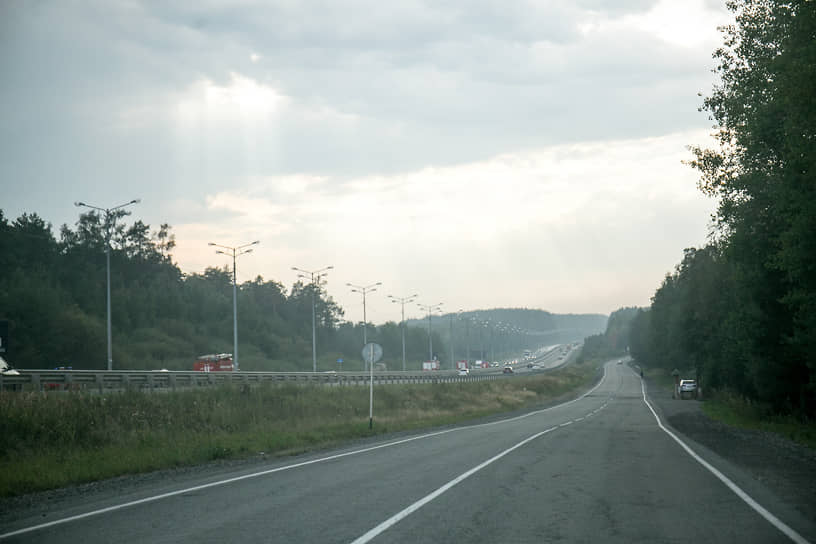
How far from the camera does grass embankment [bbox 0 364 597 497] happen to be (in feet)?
60.0

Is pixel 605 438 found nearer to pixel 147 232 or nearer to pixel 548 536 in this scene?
pixel 548 536

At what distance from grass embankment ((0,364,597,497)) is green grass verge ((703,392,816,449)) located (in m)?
14.1

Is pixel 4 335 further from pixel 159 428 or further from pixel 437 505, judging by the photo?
pixel 437 505

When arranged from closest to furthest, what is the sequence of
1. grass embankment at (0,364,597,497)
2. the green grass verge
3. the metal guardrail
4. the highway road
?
the highway road < grass embankment at (0,364,597,497) < the green grass verge < the metal guardrail

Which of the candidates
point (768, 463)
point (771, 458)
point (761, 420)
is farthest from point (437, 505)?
point (761, 420)

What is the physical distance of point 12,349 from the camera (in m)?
65.2

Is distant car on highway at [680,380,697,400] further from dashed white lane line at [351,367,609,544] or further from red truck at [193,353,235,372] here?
dashed white lane line at [351,367,609,544]

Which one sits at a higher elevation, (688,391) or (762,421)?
(762,421)

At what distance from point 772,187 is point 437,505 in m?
22.8

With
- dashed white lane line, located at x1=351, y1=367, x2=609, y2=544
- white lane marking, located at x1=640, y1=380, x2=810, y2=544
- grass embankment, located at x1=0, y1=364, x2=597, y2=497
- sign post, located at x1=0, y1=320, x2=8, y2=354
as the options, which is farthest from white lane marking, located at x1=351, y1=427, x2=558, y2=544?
sign post, located at x1=0, y1=320, x2=8, y2=354

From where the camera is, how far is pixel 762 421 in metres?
36.8

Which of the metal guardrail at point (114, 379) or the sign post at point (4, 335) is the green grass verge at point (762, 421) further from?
the sign post at point (4, 335)

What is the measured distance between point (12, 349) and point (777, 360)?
57945 mm

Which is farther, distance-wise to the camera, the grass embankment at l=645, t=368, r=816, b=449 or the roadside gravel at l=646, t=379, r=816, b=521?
the grass embankment at l=645, t=368, r=816, b=449
